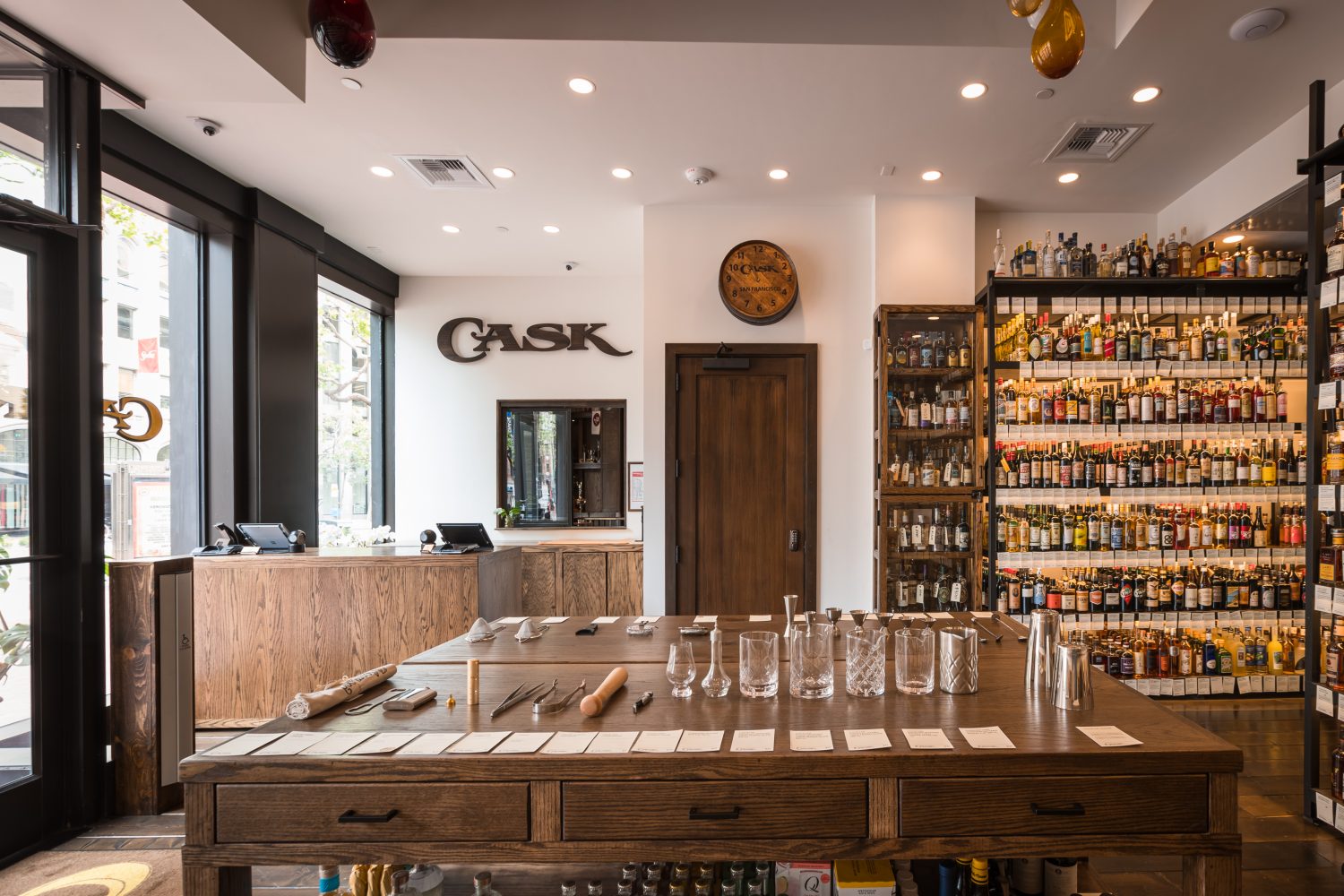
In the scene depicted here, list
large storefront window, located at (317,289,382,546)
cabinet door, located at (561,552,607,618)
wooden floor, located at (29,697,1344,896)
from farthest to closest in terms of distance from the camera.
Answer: cabinet door, located at (561,552,607,618), large storefront window, located at (317,289,382,546), wooden floor, located at (29,697,1344,896)

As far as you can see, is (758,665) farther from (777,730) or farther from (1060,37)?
(1060,37)

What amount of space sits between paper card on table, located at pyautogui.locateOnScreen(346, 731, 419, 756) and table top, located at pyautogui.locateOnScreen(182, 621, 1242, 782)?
0.02 metres

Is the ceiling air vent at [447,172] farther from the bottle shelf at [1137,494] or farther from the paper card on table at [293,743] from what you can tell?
the bottle shelf at [1137,494]

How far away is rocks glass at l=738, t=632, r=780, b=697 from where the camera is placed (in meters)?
1.64

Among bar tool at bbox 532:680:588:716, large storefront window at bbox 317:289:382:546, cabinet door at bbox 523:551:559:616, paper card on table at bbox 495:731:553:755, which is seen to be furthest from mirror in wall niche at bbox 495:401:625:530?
paper card on table at bbox 495:731:553:755

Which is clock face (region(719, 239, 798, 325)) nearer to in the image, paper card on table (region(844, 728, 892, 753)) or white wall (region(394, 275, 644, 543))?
white wall (region(394, 275, 644, 543))

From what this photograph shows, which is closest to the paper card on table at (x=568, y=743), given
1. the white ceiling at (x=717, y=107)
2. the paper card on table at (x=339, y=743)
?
the paper card on table at (x=339, y=743)

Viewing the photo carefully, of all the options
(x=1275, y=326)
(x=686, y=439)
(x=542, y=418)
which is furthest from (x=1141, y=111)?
(x=542, y=418)

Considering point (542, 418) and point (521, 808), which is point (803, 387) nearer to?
point (542, 418)

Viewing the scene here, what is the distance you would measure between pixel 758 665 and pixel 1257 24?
327cm

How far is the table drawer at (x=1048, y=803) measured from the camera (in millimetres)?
1337

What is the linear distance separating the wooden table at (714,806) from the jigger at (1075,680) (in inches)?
8.9

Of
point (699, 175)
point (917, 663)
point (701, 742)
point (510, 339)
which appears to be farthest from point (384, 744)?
point (510, 339)

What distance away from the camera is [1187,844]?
135 centimetres
